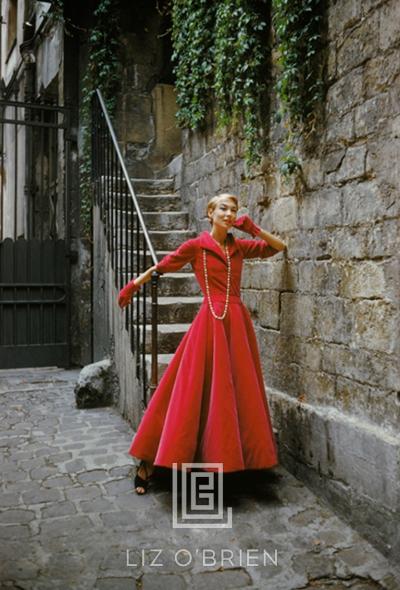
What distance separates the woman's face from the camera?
9.70 ft

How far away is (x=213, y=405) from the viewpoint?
9.11ft

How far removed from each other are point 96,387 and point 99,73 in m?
4.12

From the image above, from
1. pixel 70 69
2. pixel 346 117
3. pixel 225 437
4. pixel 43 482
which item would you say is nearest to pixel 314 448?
pixel 225 437

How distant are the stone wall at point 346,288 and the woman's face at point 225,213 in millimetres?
462

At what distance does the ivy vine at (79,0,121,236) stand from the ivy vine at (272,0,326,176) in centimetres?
410

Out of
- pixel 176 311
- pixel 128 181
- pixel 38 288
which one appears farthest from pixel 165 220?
pixel 38 288

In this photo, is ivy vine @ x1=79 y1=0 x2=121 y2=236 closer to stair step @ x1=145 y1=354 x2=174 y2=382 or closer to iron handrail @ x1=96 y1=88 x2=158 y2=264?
iron handrail @ x1=96 y1=88 x2=158 y2=264

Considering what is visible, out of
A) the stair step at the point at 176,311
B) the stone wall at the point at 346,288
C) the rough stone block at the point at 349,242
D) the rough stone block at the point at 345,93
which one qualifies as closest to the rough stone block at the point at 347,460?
the stone wall at the point at 346,288

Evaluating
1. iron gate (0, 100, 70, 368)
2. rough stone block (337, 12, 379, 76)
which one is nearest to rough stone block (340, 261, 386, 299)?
rough stone block (337, 12, 379, 76)

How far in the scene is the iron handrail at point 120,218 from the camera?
381 centimetres

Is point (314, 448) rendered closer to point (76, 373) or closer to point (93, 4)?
point (76, 373)

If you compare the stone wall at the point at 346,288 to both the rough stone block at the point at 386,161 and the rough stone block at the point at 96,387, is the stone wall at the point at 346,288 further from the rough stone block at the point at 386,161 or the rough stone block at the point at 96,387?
the rough stone block at the point at 96,387

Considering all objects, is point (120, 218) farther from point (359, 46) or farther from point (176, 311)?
point (359, 46)

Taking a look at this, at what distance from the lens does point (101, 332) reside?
5.65 meters
